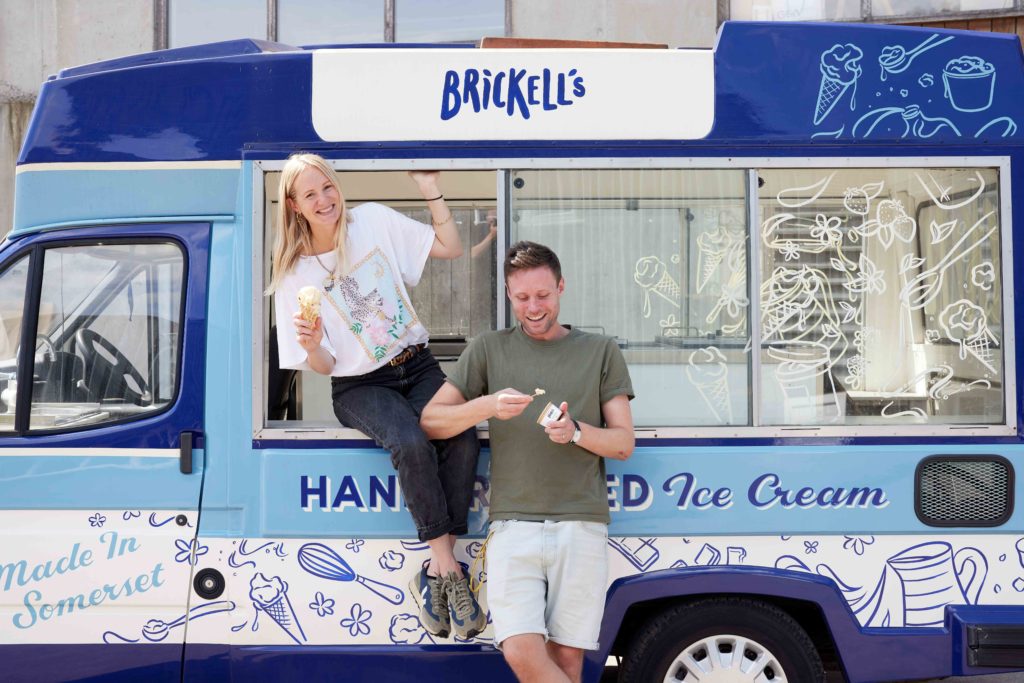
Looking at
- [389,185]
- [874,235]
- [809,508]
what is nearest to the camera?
[809,508]

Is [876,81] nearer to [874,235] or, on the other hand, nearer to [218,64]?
[874,235]

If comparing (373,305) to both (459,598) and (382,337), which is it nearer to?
(382,337)

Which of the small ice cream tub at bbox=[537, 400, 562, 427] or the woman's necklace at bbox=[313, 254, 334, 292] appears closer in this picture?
the small ice cream tub at bbox=[537, 400, 562, 427]

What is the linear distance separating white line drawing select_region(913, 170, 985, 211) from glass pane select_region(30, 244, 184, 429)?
2.91 m

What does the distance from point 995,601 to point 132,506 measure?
10.6 feet

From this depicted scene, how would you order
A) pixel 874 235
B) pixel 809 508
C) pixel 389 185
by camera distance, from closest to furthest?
pixel 809 508
pixel 874 235
pixel 389 185

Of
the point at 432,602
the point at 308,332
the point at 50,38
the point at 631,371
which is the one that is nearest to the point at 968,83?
the point at 631,371

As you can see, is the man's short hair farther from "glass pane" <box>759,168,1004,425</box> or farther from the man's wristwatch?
"glass pane" <box>759,168,1004,425</box>

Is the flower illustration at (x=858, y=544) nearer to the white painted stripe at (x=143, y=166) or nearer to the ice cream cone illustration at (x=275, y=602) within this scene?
the ice cream cone illustration at (x=275, y=602)

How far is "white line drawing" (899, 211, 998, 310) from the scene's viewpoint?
3.77 metres

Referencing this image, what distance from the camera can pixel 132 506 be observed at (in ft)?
11.8

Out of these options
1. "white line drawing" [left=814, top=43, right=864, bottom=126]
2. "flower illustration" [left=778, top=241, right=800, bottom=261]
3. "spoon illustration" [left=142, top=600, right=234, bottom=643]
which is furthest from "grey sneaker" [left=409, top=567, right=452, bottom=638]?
"white line drawing" [left=814, top=43, right=864, bottom=126]

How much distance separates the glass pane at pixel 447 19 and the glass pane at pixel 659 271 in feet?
18.4

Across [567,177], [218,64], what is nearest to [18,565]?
[218,64]
